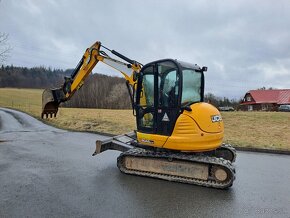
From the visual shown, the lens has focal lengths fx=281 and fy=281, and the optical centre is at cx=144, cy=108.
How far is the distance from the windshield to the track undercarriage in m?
1.30

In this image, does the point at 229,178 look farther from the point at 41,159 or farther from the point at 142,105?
the point at 41,159

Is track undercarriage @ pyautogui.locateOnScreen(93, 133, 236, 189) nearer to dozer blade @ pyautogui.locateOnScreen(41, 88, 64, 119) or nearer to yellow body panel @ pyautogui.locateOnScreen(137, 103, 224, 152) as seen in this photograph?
yellow body panel @ pyautogui.locateOnScreen(137, 103, 224, 152)

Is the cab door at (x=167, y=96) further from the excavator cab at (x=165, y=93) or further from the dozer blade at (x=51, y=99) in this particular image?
the dozer blade at (x=51, y=99)

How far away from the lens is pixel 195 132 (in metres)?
6.25

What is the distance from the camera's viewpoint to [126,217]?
4465 millimetres

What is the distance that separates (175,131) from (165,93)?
3.03 feet

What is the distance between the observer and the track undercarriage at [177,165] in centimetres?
589

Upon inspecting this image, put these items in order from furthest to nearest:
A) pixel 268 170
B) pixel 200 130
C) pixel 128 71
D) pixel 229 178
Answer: pixel 128 71
pixel 268 170
pixel 200 130
pixel 229 178

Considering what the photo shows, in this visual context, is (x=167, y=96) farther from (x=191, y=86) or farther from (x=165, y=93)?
(x=191, y=86)

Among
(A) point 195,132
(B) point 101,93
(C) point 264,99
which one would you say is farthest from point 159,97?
(C) point 264,99

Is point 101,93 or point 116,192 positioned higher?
point 101,93

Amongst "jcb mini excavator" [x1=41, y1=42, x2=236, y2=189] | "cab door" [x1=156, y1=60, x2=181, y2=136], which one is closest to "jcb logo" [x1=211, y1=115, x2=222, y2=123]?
"jcb mini excavator" [x1=41, y1=42, x2=236, y2=189]

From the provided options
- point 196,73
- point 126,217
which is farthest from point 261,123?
point 126,217

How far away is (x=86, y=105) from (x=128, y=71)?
183 ft
